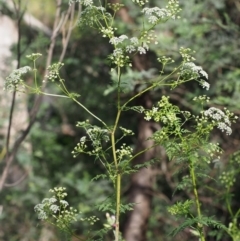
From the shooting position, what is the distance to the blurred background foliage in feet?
18.9

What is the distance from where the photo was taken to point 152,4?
708 cm

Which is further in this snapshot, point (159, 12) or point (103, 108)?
point (103, 108)

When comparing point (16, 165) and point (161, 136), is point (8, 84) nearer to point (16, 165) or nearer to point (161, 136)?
point (161, 136)

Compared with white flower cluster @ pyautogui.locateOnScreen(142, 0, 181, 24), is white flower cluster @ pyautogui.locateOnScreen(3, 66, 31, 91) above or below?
below

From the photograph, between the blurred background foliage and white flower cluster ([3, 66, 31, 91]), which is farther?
the blurred background foliage

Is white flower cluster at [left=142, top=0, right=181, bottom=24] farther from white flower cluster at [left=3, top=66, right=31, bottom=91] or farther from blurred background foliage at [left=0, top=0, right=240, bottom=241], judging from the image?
blurred background foliage at [left=0, top=0, right=240, bottom=241]

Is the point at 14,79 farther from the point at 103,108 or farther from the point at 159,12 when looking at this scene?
the point at 103,108

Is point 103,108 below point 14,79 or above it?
below

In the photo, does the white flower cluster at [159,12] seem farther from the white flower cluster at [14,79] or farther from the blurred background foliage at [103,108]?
the blurred background foliage at [103,108]

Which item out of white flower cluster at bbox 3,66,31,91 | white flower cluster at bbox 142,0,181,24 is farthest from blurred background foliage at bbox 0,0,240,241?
white flower cluster at bbox 3,66,31,91

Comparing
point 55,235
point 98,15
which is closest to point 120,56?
point 98,15

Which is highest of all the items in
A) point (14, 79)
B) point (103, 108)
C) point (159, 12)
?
point (159, 12)

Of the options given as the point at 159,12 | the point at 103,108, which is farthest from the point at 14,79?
the point at 103,108

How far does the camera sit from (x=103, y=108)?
24.5 ft
